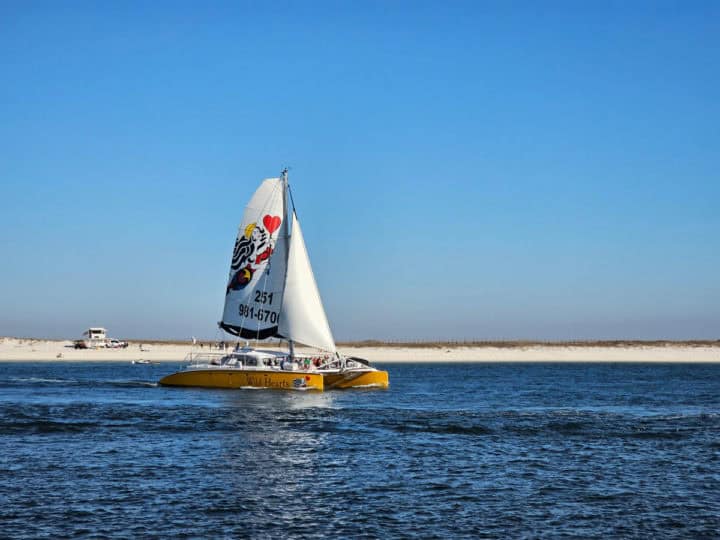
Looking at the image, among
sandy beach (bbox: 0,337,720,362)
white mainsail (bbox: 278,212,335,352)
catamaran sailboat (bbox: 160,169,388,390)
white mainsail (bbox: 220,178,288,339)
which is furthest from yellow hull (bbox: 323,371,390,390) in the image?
sandy beach (bbox: 0,337,720,362)

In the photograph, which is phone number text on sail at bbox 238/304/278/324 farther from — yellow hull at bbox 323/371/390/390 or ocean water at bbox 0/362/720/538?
ocean water at bbox 0/362/720/538

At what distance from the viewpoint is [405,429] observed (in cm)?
4422

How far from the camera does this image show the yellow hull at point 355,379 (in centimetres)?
7138

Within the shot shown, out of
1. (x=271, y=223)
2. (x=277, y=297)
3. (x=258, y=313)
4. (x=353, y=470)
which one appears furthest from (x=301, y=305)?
(x=353, y=470)

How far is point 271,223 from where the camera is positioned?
7338 cm

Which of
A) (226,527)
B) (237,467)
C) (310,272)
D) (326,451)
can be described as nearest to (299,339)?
(310,272)

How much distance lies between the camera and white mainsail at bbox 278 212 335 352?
71.7m

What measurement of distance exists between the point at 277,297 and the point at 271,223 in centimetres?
639

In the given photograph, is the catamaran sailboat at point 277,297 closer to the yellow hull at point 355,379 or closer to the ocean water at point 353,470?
the yellow hull at point 355,379

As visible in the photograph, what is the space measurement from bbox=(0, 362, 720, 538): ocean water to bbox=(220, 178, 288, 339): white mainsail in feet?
47.8

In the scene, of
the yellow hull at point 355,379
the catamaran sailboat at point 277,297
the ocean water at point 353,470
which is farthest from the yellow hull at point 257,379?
the ocean water at point 353,470

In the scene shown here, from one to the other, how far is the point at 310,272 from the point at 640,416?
3123 centimetres

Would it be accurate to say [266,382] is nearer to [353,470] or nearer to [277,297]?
[277,297]

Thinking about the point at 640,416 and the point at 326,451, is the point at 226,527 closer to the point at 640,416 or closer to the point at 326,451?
the point at 326,451
